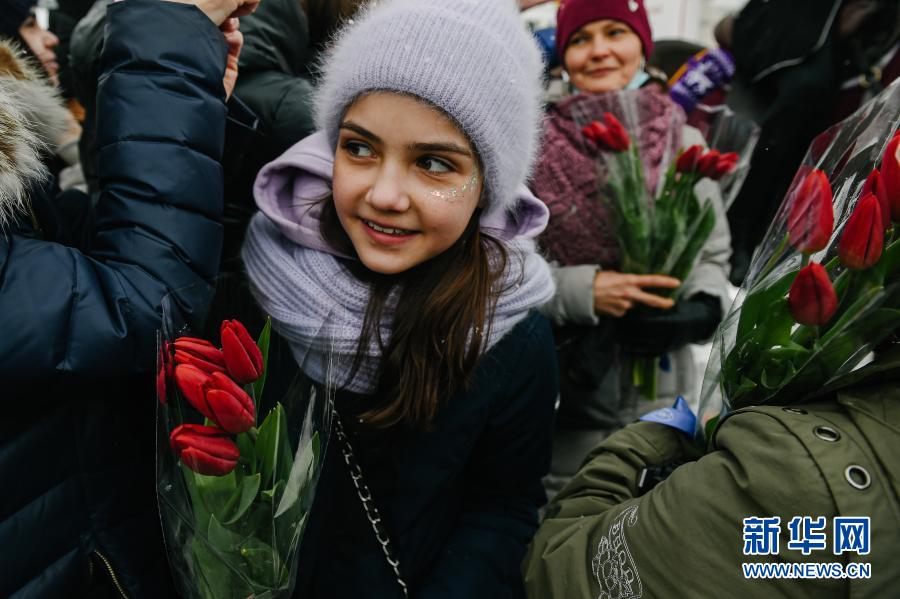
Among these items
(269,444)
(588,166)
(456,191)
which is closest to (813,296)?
(456,191)

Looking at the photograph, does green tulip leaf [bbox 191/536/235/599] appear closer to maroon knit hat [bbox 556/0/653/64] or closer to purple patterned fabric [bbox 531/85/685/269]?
purple patterned fabric [bbox 531/85/685/269]

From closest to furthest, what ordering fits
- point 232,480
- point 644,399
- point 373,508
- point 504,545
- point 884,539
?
point 884,539 < point 232,480 < point 373,508 < point 504,545 < point 644,399

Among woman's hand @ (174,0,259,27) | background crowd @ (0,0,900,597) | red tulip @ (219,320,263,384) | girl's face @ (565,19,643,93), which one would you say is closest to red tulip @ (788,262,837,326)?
background crowd @ (0,0,900,597)

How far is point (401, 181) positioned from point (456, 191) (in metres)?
0.11

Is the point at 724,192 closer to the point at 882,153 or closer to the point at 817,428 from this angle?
the point at 882,153

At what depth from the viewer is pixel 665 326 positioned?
1819mm

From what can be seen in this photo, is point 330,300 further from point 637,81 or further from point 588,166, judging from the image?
point 637,81

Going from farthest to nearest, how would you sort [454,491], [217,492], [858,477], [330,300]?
[454,491] → [330,300] → [217,492] → [858,477]

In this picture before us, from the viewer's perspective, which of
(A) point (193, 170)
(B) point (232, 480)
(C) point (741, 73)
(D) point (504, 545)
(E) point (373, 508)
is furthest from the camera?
(C) point (741, 73)

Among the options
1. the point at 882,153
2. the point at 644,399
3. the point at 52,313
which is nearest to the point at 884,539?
the point at 882,153

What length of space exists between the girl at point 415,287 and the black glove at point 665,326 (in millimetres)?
507

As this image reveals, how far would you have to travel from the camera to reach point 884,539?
711 millimetres

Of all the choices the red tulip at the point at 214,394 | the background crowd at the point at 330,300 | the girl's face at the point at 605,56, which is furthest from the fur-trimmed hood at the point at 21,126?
the girl's face at the point at 605,56

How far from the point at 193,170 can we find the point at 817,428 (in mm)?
978
